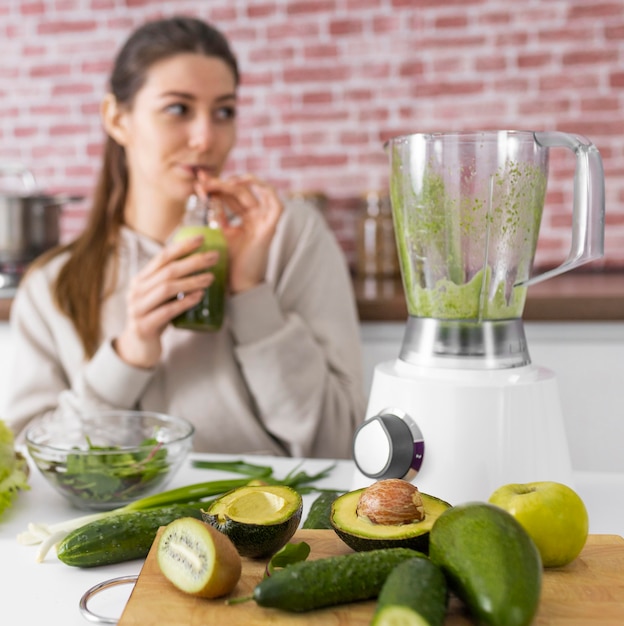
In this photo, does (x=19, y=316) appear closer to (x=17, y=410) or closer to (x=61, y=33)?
(x=17, y=410)

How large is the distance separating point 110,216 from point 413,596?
1399 mm

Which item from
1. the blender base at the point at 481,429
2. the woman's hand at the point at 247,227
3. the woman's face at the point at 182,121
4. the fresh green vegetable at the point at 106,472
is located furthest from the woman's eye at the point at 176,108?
the blender base at the point at 481,429

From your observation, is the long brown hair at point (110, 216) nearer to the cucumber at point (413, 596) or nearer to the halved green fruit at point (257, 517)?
the halved green fruit at point (257, 517)

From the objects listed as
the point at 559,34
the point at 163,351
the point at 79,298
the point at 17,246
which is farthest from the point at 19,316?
the point at 559,34

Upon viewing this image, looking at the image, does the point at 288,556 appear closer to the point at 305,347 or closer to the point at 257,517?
the point at 257,517

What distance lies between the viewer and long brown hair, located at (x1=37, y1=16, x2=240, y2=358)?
163cm

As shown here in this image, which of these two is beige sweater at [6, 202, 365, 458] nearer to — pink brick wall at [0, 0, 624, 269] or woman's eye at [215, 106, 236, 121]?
woman's eye at [215, 106, 236, 121]

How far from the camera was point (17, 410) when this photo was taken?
5.11 ft

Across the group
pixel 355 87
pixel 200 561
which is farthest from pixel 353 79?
pixel 200 561

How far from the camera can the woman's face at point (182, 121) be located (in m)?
1.61

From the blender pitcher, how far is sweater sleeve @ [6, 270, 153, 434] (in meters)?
0.70

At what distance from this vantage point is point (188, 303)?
1412mm

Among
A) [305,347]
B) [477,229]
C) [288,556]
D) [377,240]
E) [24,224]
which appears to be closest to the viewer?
[288,556]

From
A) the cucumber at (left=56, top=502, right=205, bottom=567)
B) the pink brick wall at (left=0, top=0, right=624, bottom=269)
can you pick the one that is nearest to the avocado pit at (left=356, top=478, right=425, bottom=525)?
the cucumber at (left=56, top=502, right=205, bottom=567)
